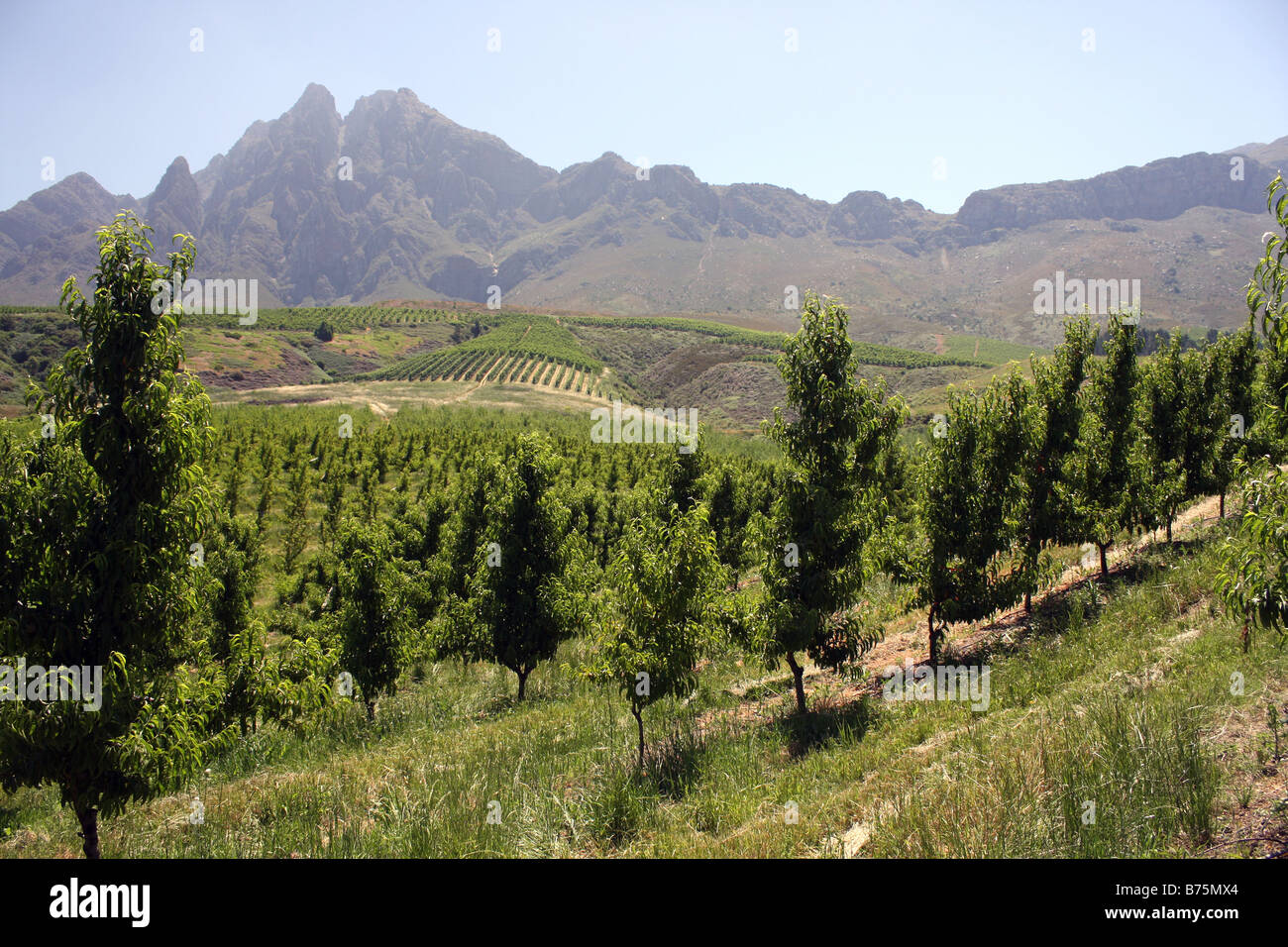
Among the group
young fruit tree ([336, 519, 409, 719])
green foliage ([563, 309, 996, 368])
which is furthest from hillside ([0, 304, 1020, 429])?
young fruit tree ([336, 519, 409, 719])

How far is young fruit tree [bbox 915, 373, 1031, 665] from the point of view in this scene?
12.8 meters

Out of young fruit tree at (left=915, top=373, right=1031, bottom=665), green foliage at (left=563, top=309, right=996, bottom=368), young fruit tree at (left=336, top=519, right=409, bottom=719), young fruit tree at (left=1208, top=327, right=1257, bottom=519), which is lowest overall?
young fruit tree at (left=336, top=519, right=409, bottom=719)

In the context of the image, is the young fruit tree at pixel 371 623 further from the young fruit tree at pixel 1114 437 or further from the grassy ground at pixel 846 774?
the young fruit tree at pixel 1114 437

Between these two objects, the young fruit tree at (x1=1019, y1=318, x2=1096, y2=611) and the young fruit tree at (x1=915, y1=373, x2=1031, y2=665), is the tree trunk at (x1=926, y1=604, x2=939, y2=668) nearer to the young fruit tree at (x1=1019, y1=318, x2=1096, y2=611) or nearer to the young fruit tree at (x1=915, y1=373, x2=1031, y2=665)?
the young fruit tree at (x1=915, y1=373, x2=1031, y2=665)

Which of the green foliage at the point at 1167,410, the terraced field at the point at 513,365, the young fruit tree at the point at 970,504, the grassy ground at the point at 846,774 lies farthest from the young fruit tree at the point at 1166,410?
the terraced field at the point at 513,365

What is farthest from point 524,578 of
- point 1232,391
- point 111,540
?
point 1232,391

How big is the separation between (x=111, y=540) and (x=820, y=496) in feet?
32.7

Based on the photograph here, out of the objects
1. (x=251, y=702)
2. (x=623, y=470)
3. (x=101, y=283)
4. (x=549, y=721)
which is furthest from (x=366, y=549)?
(x=623, y=470)

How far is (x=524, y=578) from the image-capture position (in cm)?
1702

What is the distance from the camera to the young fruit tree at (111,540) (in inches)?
242

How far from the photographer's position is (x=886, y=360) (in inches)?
5059

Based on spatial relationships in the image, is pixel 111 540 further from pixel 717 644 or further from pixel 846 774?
pixel 846 774

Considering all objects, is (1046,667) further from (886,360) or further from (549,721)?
(886,360)

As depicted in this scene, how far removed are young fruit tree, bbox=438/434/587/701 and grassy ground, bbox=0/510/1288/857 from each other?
290cm
